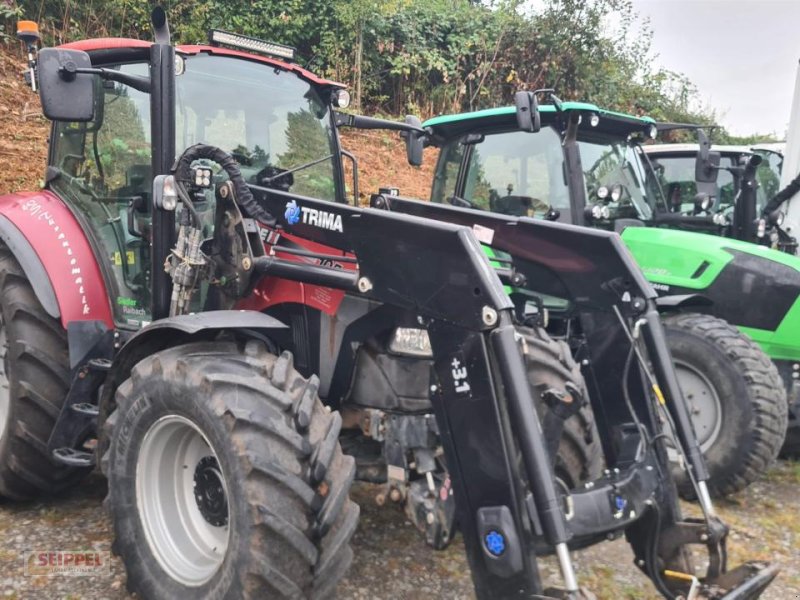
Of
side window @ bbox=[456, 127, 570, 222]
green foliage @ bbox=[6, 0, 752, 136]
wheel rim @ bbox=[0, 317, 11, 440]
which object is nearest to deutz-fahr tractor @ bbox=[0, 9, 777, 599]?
wheel rim @ bbox=[0, 317, 11, 440]

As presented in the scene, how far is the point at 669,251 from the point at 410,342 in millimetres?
2668

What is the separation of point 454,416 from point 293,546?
672 millimetres

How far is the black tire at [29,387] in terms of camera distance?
367cm

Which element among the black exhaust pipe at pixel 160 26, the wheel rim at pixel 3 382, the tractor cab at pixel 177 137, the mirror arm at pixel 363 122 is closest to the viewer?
the black exhaust pipe at pixel 160 26

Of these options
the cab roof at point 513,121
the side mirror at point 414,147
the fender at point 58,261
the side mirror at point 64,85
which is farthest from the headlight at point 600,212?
the side mirror at point 64,85

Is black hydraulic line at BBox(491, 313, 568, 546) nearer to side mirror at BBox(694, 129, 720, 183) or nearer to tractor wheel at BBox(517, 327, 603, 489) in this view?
tractor wheel at BBox(517, 327, 603, 489)

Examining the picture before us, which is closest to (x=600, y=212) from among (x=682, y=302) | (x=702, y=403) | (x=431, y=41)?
→ (x=682, y=302)

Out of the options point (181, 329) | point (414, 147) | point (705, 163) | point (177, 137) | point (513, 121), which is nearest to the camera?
point (181, 329)

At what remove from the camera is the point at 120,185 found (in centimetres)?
380

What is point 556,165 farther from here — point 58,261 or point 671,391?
point 58,261

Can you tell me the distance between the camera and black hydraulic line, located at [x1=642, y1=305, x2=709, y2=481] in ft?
9.20

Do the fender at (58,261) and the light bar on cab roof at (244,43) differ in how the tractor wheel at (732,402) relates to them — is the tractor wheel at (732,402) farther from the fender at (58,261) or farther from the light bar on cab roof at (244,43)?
the fender at (58,261)

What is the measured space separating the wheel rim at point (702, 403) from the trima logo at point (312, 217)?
8.29ft

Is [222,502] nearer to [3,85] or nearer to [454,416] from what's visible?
[454,416]
